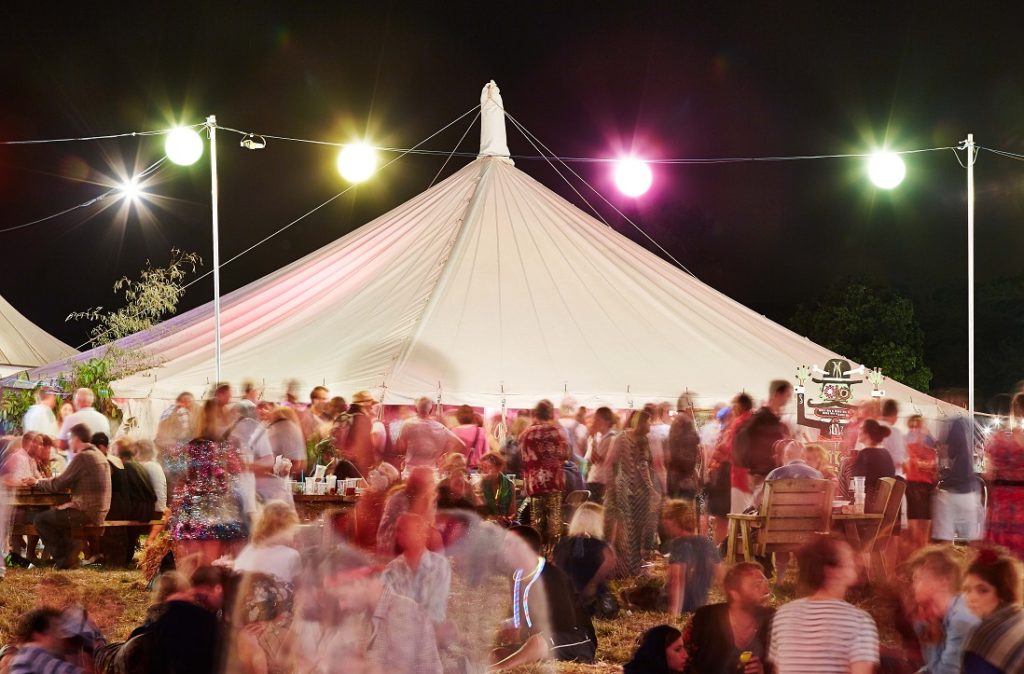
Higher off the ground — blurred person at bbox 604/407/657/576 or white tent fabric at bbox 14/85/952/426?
white tent fabric at bbox 14/85/952/426

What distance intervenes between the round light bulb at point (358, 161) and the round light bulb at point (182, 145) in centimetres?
284

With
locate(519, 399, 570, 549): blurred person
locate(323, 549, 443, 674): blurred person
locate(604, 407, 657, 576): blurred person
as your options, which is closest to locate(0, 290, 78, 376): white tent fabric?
locate(519, 399, 570, 549): blurred person

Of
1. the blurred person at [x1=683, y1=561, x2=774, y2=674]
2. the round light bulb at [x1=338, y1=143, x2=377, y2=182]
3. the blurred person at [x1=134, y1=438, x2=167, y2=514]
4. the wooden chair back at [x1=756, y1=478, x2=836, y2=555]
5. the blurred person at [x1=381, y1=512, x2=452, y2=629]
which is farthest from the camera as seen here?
the round light bulb at [x1=338, y1=143, x2=377, y2=182]

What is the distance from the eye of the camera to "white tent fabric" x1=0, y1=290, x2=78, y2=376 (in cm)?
A: 2960

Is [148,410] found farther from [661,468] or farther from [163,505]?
[661,468]

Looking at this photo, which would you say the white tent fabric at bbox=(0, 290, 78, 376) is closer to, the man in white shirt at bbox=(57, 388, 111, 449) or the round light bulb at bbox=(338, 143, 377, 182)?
the round light bulb at bbox=(338, 143, 377, 182)

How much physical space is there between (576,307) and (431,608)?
10803mm

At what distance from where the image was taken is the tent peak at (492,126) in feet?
57.3

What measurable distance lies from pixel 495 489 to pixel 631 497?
3.65ft

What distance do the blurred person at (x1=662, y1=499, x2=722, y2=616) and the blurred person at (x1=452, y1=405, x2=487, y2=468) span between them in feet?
10.4

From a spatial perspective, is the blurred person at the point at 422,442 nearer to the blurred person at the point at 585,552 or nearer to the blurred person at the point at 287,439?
the blurred person at the point at 287,439

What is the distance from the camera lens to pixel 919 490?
823 cm

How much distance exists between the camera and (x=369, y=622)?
11.2 feet

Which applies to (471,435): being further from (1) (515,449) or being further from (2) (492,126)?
(2) (492,126)
